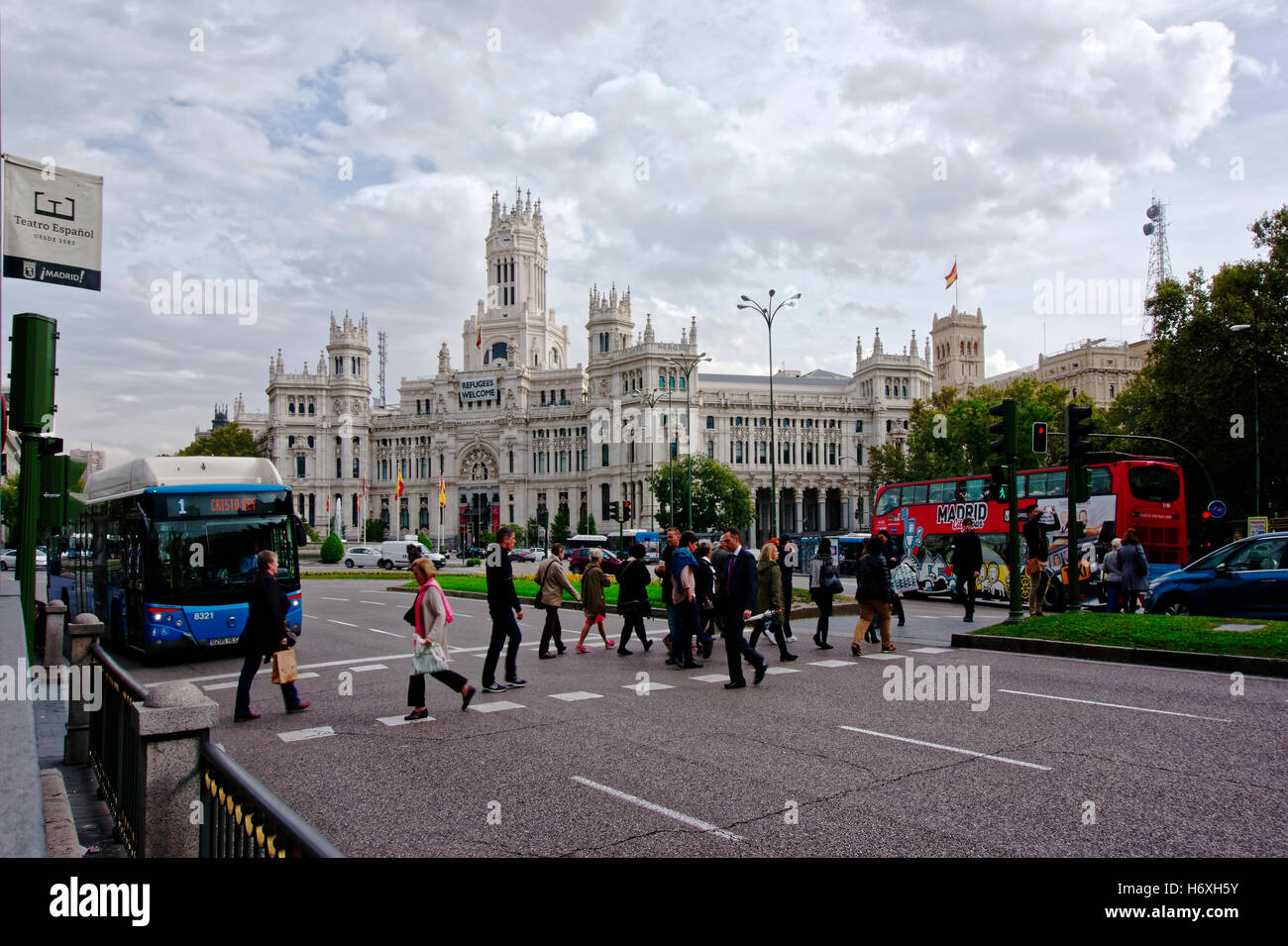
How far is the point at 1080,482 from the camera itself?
19438 millimetres

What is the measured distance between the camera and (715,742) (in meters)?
8.29

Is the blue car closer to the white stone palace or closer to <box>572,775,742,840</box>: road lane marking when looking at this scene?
<box>572,775,742,840</box>: road lane marking

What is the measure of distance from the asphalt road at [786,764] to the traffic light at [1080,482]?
4.89 meters

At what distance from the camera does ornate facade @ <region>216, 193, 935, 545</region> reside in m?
92.9

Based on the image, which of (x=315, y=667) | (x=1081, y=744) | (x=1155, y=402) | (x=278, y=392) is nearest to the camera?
(x=1081, y=744)

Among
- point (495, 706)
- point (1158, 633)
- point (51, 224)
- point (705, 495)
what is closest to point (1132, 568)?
point (1158, 633)

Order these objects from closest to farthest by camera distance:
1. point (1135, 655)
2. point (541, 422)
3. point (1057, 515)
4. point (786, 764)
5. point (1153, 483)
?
point (786, 764), point (1135, 655), point (1153, 483), point (1057, 515), point (541, 422)

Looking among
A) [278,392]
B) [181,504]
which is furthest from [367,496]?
[181,504]

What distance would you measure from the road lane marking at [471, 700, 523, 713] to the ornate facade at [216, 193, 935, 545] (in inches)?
2867

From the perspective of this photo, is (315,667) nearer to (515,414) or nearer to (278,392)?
(515,414)

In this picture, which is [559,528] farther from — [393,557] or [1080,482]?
[1080,482]

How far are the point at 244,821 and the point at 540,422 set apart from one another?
99.6m
